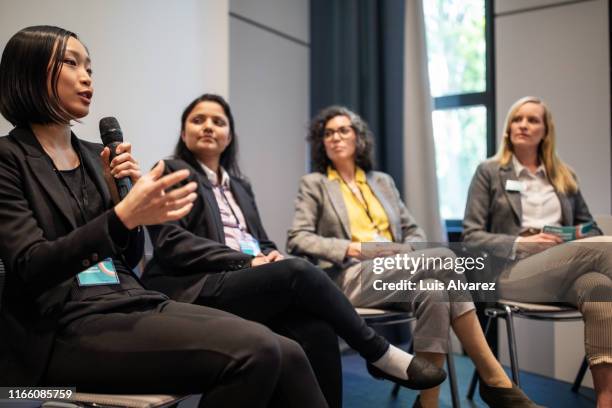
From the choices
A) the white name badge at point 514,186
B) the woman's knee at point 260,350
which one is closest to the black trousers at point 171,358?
the woman's knee at point 260,350

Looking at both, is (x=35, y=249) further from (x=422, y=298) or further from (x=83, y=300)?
(x=422, y=298)

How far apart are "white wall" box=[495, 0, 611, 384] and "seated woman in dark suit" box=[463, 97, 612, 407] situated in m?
0.59

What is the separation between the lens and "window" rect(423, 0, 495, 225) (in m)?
3.83

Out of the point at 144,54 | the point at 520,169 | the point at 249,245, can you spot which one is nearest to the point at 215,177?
the point at 249,245

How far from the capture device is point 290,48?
12.9 feet

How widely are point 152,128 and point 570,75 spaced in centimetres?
246

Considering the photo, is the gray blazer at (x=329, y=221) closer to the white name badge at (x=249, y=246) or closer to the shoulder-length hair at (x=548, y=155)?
the white name badge at (x=249, y=246)

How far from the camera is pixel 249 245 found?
7.62 ft

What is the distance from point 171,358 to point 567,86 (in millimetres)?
3070

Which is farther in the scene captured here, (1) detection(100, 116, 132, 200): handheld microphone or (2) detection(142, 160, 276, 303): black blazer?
(2) detection(142, 160, 276, 303): black blazer

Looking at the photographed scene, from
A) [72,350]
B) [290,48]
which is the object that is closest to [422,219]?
[290,48]

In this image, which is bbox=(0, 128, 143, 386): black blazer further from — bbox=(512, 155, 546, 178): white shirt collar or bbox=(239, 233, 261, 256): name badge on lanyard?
bbox=(512, 155, 546, 178): white shirt collar

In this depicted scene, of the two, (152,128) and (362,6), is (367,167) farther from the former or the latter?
(362,6)

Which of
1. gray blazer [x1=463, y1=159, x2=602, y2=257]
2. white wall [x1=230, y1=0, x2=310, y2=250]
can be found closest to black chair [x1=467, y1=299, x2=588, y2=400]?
gray blazer [x1=463, y1=159, x2=602, y2=257]
